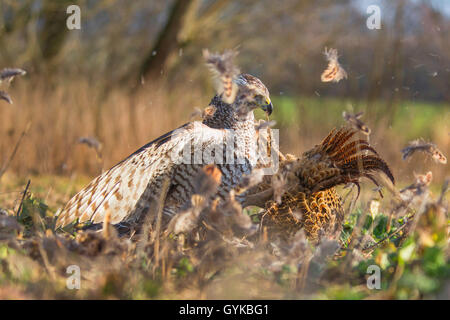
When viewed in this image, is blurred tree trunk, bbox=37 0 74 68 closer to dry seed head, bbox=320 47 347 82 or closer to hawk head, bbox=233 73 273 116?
hawk head, bbox=233 73 273 116

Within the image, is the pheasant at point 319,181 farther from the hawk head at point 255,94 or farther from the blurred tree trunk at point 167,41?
the blurred tree trunk at point 167,41

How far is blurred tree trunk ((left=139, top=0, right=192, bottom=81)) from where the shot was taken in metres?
9.57

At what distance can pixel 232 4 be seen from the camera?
1146cm

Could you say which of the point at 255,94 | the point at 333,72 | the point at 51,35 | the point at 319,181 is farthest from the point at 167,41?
the point at 319,181

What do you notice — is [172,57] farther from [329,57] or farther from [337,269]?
[337,269]

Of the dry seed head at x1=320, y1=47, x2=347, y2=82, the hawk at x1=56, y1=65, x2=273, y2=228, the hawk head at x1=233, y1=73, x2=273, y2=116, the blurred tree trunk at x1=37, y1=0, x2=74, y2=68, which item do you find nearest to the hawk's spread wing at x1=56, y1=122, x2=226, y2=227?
the hawk at x1=56, y1=65, x2=273, y2=228

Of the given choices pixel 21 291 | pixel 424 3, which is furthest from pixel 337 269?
pixel 424 3

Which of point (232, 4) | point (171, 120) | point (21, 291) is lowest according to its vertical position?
point (21, 291)

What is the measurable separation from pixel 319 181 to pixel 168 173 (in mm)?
887

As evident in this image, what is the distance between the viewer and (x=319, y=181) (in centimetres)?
259

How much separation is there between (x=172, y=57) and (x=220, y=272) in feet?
27.1

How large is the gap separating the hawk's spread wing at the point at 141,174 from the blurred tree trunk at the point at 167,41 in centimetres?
694

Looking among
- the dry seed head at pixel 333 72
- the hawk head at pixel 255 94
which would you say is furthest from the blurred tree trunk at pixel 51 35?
the dry seed head at pixel 333 72
